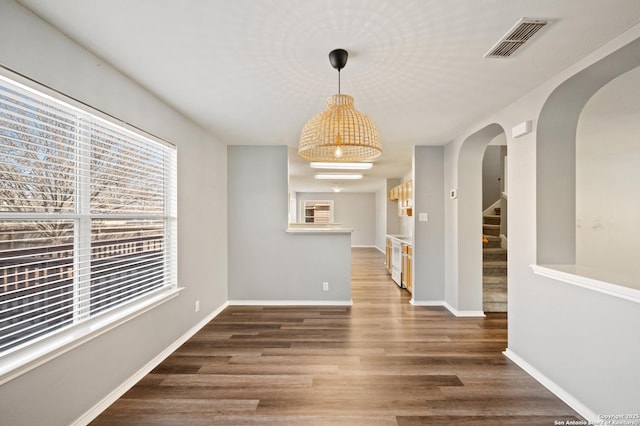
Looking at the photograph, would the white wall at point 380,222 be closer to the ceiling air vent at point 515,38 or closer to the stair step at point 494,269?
the stair step at point 494,269

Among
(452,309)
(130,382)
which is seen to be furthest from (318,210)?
(130,382)

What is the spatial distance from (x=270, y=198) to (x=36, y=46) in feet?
9.77

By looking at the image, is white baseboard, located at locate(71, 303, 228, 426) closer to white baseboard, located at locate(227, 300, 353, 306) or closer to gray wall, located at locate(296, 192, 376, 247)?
white baseboard, located at locate(227, 300, 353, 306)

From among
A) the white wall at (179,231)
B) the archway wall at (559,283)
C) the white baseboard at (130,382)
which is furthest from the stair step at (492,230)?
A: the white baseboard at (130,382)

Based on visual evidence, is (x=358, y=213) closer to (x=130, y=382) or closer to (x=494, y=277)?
(x=494, y=277)

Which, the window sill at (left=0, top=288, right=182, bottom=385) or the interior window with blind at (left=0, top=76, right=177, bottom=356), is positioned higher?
the interior window with blind at (left=0, top=76, right=177, bottom=356)

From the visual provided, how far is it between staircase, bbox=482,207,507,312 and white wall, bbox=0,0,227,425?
3981mm

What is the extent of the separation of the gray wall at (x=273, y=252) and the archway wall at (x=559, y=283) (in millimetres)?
2307

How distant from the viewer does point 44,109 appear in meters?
1.60

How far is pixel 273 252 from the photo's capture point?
4332mm

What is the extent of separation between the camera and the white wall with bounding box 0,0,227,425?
1476 millimetres

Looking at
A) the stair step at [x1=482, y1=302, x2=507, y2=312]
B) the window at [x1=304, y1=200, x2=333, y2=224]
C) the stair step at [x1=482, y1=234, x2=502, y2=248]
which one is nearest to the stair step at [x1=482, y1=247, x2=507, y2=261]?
the stair step at [x1=482, y1=234, x2=502, y2=248]

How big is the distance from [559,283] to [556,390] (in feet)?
2.70

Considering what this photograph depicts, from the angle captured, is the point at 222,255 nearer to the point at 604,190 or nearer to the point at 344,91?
the point at 344,91
